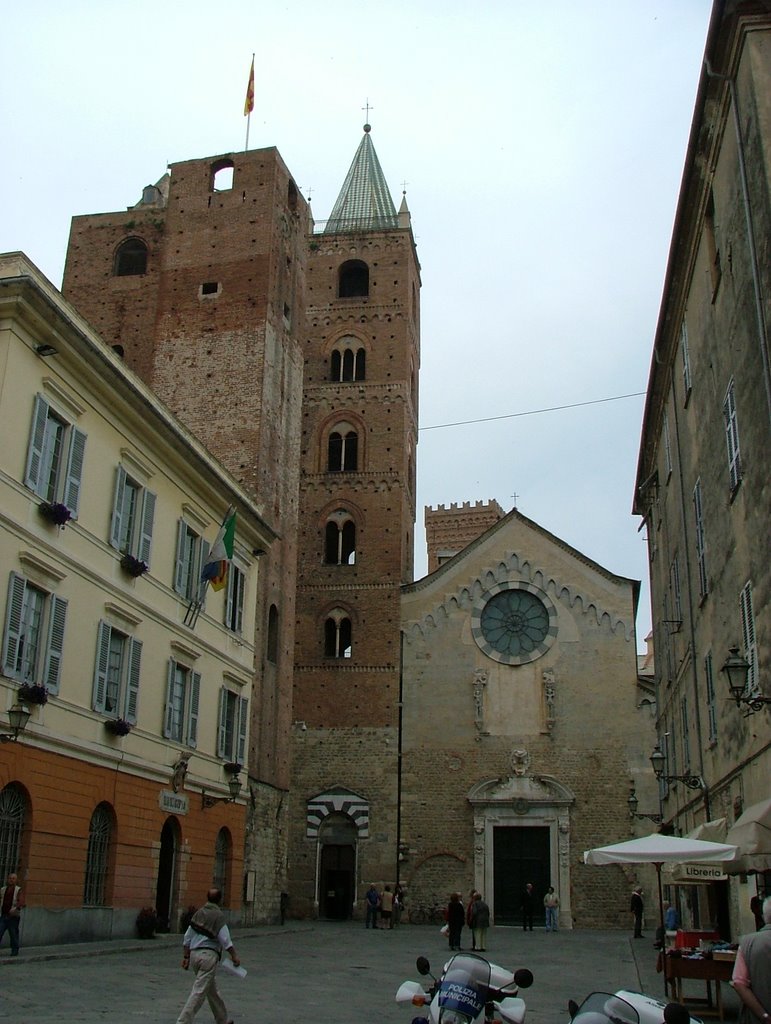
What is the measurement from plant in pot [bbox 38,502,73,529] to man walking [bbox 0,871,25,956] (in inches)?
185

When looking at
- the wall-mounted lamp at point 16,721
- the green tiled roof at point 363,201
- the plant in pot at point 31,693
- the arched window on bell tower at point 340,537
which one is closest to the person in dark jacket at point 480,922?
the plant in pot at point 31,693

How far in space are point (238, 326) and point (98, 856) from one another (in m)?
17.0

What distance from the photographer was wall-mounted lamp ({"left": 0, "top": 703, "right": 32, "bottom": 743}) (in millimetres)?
13500

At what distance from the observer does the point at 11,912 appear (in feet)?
42.8

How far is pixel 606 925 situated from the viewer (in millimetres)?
30625

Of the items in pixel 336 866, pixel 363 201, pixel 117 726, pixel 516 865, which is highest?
pixel 363 201

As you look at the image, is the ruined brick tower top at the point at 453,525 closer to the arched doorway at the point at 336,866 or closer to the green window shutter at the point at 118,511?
the arched doorway at the point at 336,866

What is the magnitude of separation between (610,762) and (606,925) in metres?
4.47

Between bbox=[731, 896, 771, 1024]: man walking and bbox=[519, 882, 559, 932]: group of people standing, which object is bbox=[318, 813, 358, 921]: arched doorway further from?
bbox=[731, 896, 771, 1024]: man walking

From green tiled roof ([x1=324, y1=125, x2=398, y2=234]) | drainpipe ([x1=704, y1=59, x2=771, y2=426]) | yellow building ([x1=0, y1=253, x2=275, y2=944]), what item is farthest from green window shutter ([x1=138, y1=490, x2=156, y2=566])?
green tiled roof ([x1=324, y1=125, x2=398, y2=234])

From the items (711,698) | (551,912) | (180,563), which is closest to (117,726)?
(180,563)

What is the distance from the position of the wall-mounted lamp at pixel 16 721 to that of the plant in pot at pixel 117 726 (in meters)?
2.84

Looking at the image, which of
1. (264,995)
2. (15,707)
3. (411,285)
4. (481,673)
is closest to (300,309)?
(411,285)

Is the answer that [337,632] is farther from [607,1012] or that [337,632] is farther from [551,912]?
[607,1012]
